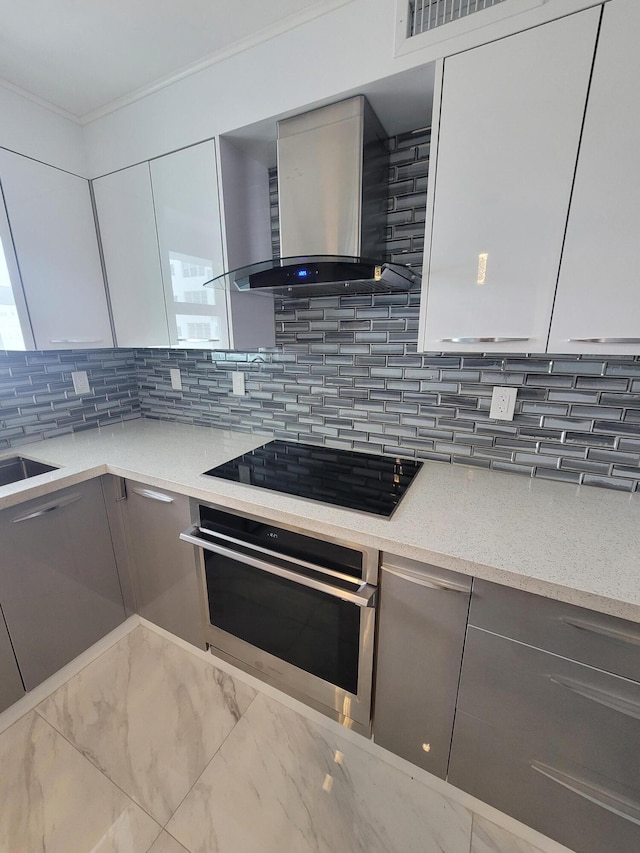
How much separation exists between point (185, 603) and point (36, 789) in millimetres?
694

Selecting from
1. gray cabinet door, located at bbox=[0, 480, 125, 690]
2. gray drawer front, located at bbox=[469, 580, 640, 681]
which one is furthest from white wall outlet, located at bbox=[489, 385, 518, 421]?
gray cabinet door, located at bbox=[0, 480, 125, 690]

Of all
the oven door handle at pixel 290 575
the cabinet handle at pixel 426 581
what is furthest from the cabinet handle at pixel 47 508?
the cabinet handle at pixel 426 581

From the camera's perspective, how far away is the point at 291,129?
1.22 metres

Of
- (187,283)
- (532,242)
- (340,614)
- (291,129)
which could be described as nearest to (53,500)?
(187,283)

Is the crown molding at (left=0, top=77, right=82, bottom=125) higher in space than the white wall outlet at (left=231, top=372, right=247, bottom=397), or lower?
higher

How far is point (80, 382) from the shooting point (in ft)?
6.57

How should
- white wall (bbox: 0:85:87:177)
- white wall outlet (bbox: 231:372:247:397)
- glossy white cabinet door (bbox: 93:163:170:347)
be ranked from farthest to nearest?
white wall outlet (bbox: 231:372:247:397), glossy white cabinet door (bbox: 93:163:170:347), white wall (bbox: 0:85:87:177)

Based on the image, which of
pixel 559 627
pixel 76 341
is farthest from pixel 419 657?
pixel 76 341

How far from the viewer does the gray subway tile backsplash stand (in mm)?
1213

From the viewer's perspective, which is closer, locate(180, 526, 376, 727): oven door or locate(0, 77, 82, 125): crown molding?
locate(180, 526, 376, 727): oven door

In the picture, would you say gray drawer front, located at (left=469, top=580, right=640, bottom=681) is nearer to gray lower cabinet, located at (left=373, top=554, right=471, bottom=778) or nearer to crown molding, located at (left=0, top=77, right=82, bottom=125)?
gray lower cabinet, located at (left=373, top=554, right=471, bottom=778)

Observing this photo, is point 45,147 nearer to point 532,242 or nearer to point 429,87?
point 429,87

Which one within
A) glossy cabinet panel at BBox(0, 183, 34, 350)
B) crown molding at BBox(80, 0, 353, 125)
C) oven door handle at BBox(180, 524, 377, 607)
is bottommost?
oven door handle at BBox(180, 524, 377, 607)

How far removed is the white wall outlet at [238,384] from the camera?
6.19 ft
